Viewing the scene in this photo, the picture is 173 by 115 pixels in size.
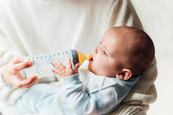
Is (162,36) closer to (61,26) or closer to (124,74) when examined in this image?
(124,74)

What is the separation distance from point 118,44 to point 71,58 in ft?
0.75

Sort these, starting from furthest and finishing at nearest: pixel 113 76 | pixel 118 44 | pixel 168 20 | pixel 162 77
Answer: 1. pixel 162 77
2. pixel 168 20
3. pixel 113 76
4. pixel 118 44

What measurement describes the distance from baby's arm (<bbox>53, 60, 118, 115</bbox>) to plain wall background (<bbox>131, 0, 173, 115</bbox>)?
71cm

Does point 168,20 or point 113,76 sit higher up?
point 168,20

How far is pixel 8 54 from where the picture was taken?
826 millimetres

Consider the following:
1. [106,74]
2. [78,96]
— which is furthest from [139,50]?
[78,96]

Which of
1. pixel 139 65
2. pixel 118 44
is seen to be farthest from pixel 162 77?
pixel 118 44

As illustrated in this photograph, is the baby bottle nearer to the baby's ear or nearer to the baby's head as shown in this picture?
the baby's head

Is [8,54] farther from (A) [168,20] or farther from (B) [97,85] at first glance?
(A) [168,20]

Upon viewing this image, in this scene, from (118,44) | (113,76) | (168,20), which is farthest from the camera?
(168,20)

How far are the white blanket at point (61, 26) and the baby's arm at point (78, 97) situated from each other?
127 mm

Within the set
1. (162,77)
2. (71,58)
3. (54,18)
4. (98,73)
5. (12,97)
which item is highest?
(54,18)

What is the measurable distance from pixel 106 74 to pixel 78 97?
0.19 metres

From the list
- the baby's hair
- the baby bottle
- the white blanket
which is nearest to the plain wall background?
the white blanket
